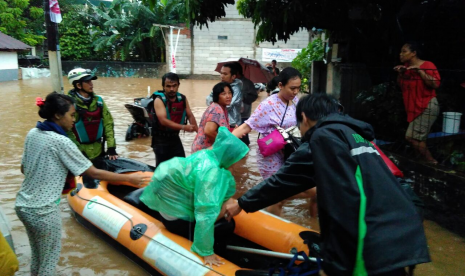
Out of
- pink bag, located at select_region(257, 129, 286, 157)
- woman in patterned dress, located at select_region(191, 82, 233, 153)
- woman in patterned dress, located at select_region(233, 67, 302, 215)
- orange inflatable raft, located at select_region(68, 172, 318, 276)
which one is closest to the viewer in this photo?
orange inflatable raft, located at select_region(68, 172, 318, 276)

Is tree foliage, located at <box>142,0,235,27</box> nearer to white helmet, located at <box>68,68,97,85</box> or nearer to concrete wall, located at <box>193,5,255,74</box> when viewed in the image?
white helmet, located at <box>68,68,97,85</box>

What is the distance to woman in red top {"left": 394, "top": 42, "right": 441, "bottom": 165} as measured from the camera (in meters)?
4.90

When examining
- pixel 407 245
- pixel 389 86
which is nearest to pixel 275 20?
pixel 389 86

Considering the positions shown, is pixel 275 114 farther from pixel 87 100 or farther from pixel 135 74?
pixel 135 74

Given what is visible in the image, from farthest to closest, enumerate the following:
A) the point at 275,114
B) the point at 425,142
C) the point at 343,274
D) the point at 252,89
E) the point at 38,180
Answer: the point at 252,89 → the point at 425,142 → the point at 275,114 → the point at 38,180 → the point at 343,274

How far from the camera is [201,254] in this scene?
304 centimetres

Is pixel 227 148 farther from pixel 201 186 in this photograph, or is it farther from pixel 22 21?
pixel 22 21

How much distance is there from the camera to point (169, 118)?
16.0ft

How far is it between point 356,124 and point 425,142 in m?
3.69

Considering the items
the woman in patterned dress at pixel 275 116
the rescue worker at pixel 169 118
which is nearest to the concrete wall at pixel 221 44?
the rescue worker at pixel 169 118

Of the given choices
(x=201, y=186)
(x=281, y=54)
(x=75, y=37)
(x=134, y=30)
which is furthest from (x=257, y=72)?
(x=75, y=37)

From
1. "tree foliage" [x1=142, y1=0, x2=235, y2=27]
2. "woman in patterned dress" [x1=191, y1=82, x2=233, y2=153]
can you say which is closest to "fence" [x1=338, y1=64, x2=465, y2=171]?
"tree foliage" [x1=142, y1=0, x2=235, y2=27]

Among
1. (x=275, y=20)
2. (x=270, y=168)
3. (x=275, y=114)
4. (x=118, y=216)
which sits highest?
(x=275, y=20)

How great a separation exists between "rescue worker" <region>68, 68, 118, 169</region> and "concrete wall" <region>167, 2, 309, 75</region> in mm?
21174
